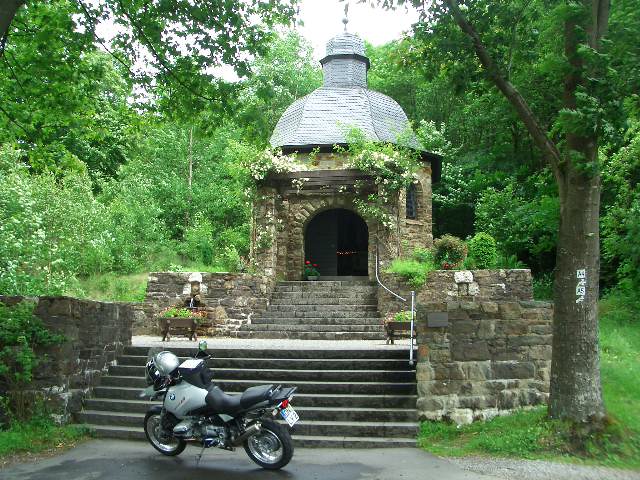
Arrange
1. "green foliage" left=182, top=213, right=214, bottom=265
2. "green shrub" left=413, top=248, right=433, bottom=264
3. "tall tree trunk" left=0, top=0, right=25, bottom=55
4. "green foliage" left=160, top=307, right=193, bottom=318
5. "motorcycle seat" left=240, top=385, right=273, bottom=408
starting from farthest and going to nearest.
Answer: "green foliage" left=182, top=213, right=214, bottom=265, "green shrub" left=413, top=248, right=433, bottom=264, "green foliage" left=160, top=307, right=193, bottom=318, "motorcycle seat" left=240, top=385, right=273, bottom=408, "tall tree trunk" left=0, top=0, right=25, bottom=55

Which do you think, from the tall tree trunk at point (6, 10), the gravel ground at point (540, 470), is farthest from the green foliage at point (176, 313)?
the tall tree trunk at point (6, 10)

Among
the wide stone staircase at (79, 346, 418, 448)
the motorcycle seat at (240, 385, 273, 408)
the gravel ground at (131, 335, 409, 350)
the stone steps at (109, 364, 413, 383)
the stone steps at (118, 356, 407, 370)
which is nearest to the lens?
the motorcycle seat at (240, 385, 273, 408)

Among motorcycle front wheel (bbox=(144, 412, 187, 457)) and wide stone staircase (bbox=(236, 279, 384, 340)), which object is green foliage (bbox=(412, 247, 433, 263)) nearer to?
wide stone staircase (bbox=(236, 279, 384, 340))

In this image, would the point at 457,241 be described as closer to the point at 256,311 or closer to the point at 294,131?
the point at 256,311

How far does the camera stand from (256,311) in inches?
576

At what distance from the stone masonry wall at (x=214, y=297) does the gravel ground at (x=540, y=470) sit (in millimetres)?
9027

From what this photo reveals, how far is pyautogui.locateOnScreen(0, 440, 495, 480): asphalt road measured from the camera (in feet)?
18.6

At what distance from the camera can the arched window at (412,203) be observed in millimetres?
20598

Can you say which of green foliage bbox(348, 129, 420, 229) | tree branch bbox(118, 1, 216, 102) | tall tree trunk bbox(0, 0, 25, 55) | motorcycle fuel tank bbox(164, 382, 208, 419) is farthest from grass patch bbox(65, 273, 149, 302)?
tall tree trunk bbox(0, 0, 25, 55)

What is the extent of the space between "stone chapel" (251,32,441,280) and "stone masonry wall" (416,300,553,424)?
990 cm

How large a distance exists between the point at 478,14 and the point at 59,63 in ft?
18.3

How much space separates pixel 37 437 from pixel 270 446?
2901 mm

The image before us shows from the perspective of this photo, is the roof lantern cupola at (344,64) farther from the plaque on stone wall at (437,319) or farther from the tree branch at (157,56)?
the plaque on stone wall at (437,319)

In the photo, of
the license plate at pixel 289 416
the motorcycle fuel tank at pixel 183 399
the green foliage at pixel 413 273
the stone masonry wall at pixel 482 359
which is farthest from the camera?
the green foliage at pixel 413 273
